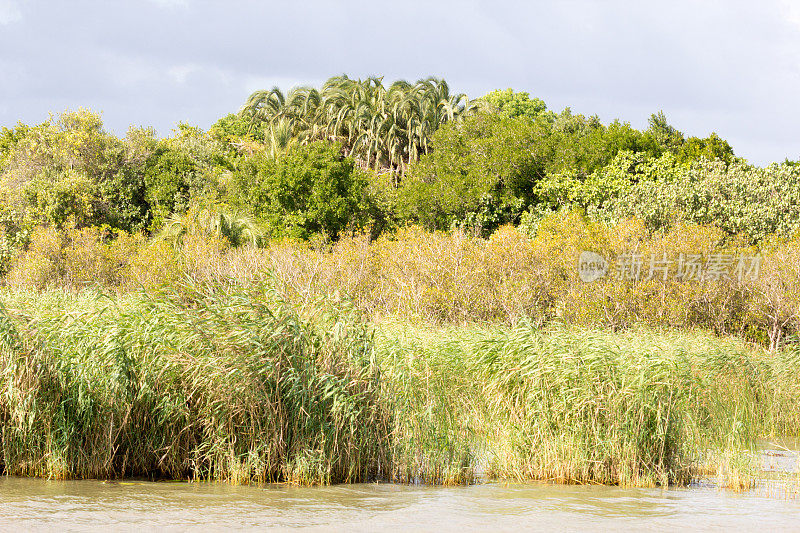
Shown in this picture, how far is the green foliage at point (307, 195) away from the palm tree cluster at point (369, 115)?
6.47 metres

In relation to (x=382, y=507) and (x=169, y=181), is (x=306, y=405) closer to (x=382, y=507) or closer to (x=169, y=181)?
(x=382, y=507)

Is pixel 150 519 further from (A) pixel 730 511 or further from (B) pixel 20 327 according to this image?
(A) pixel 730 511

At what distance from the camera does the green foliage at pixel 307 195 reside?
36688 mm

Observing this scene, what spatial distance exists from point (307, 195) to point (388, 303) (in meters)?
12.8

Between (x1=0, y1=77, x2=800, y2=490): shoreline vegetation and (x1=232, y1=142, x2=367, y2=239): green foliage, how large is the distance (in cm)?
12

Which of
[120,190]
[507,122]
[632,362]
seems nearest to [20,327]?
[632,362]

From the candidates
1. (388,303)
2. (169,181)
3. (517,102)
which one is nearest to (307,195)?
(169,181)

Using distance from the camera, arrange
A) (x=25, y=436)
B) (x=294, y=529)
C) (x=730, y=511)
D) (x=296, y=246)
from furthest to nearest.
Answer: (x=296, y=246) < (x=25, y=436) < (x=730, y=511) < (x=294, y=529)

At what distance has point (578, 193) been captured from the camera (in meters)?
34.0

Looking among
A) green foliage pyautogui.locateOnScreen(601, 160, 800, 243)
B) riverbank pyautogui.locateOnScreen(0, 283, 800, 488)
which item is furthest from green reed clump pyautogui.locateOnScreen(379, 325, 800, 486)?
green foliage pyautogui.locateOnScreen(601, 160, 800, 243)

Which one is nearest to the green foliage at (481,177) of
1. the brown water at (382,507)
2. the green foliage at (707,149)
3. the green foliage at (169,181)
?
the green foliage at (707,149)

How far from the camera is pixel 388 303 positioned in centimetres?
2594

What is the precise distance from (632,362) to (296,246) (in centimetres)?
2087

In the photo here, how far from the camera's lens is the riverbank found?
34.3 ft
